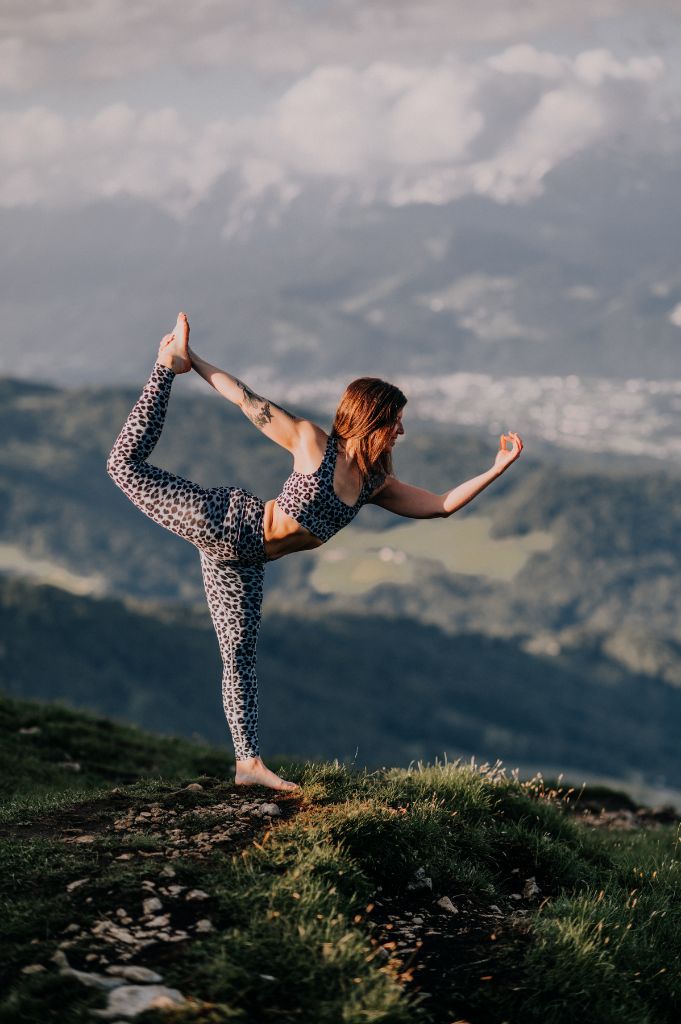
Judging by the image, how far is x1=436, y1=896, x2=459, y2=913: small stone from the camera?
1041 cm

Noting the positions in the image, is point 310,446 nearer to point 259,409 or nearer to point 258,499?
point 259,409

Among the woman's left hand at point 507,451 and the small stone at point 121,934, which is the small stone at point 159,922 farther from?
the woman's left hand at point 507,451

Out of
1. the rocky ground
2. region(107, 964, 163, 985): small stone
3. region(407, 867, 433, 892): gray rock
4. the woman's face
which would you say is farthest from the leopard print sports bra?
region(107, 964, 163, 985): small stone

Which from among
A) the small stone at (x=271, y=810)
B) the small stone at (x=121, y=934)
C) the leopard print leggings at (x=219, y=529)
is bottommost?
the small stone at (x=121, y=934)

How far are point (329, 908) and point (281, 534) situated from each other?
3.87 metres

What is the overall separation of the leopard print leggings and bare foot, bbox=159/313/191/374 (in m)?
0.11

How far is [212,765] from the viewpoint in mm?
24312

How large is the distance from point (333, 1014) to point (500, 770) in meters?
7.57

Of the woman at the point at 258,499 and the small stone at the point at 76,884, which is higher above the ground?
the woman at the point at 258,499

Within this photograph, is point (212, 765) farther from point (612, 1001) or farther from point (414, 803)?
point (612, 1001)

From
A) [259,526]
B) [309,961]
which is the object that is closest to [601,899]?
[309,961]

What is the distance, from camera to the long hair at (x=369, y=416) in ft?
36.4

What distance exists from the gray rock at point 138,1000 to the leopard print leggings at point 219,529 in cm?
401

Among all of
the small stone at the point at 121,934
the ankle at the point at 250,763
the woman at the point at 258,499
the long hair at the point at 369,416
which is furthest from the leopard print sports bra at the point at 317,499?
the small stone at the point at 121,934
